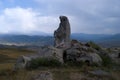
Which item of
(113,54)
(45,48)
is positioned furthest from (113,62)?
(45,48)

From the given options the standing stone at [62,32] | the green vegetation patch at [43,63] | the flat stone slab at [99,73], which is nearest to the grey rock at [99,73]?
the flat stone slab at [99,73]

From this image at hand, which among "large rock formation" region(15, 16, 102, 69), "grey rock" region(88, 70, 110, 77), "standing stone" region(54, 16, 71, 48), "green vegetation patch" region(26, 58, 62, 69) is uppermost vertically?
"standing stone" region(54, 16, 71, 48)

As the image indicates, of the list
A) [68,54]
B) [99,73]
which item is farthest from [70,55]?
[99,73]

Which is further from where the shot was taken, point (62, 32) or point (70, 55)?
point (62, 32)

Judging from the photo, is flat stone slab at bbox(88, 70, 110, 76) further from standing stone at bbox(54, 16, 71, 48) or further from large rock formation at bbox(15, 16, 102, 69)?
standing stone at bbox(54, 16, 71, 48)

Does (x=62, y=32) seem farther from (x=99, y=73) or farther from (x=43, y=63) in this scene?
(x=99, y=73)

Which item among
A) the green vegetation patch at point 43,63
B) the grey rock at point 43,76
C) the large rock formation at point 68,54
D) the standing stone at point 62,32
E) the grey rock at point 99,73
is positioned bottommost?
the grey rock at point 99,73

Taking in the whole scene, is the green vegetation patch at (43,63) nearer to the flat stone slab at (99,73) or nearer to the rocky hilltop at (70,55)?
the rocky hilltop at (70,55)

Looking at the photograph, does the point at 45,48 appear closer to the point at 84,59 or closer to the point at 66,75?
the point at 84,59

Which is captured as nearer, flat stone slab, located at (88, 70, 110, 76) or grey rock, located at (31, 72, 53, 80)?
grey rock, located at (31, 72, 53, 80)

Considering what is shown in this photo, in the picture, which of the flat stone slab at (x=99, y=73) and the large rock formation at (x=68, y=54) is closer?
the flat stone slab at (x=99, y=73)

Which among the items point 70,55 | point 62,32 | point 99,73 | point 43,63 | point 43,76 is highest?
point 62,32

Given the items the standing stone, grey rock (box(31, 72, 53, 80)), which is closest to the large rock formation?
grey rock (box(31, 72, 53, 80))

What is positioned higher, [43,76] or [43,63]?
[43,63]
